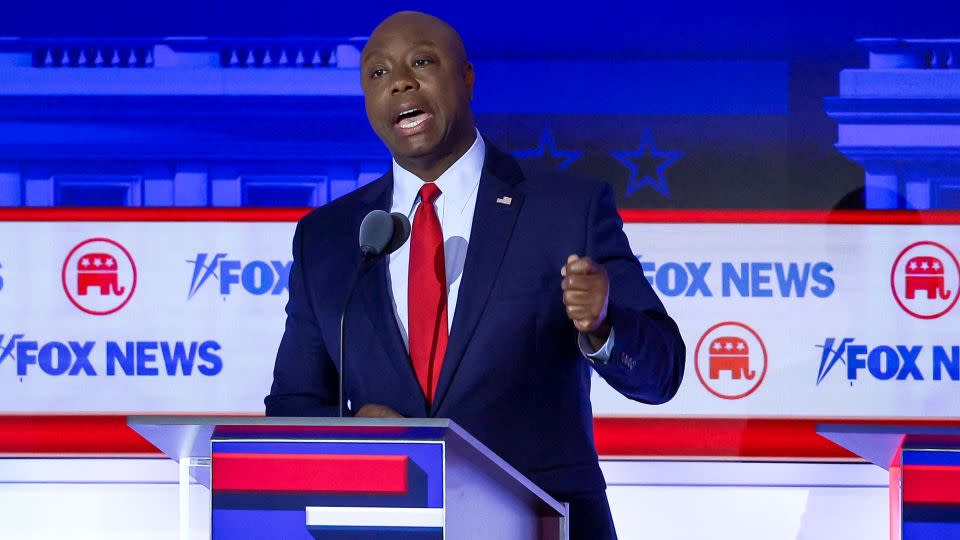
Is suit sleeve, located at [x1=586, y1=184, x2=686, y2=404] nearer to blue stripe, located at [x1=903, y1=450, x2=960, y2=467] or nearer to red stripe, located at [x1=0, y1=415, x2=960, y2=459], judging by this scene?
blue stripe, located at [x1=903, y1=450, x2=960, y2=467]

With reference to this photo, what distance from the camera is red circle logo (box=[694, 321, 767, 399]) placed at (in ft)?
10.8

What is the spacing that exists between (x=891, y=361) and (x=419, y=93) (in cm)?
173

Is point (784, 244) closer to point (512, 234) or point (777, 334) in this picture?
point (777, 334)

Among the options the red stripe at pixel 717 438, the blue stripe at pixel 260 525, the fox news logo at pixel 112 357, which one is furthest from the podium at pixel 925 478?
the fox news logo at pixel 112 357

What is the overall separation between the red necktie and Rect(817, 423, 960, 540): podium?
65cm

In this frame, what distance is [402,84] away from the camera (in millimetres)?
2174

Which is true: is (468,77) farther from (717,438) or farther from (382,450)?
(717,438)

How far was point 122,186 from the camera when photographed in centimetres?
344

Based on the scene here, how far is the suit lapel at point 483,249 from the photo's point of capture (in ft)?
6.44

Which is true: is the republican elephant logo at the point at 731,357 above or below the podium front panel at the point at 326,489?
above

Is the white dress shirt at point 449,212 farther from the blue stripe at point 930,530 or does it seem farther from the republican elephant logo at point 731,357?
the republican elephant logo at point 731,357

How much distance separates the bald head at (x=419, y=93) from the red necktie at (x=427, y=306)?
17cm

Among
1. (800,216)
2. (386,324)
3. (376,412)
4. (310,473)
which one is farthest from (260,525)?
(800,216)

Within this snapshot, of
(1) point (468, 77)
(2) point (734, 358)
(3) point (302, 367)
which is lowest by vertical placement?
(3) point (302, 367)
